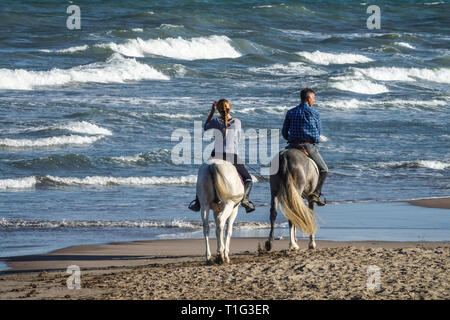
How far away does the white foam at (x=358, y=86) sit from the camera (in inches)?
1298

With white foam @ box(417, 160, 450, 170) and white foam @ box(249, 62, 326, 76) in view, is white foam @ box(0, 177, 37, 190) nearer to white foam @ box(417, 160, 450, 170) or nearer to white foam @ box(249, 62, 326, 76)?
white foam @ box(417, 160, 450, 170)

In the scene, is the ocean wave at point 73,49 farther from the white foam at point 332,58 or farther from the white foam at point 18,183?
the white foam at point 18,183

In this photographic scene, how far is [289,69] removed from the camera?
3756 centimetres

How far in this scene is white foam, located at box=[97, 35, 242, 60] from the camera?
40.1 meters

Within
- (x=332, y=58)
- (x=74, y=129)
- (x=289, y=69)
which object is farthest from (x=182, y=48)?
(x=74, y=129)

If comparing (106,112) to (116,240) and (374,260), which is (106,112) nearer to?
(116,240)

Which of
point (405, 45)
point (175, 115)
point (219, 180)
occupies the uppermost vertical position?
point (405, 45)

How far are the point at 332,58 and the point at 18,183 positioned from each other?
29362mm

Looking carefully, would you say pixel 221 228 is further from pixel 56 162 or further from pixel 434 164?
pixel 434 164

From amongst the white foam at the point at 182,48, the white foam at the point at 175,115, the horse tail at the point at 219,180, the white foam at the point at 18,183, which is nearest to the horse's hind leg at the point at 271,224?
the horse tail at the point at 219,180

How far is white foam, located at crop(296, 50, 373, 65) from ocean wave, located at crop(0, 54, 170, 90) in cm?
1075

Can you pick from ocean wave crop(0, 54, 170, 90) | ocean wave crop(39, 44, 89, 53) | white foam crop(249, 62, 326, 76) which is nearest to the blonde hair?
ocean wave crop(0, 54, 170, 90)

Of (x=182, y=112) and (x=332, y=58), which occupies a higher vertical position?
(x=332, y=58)
